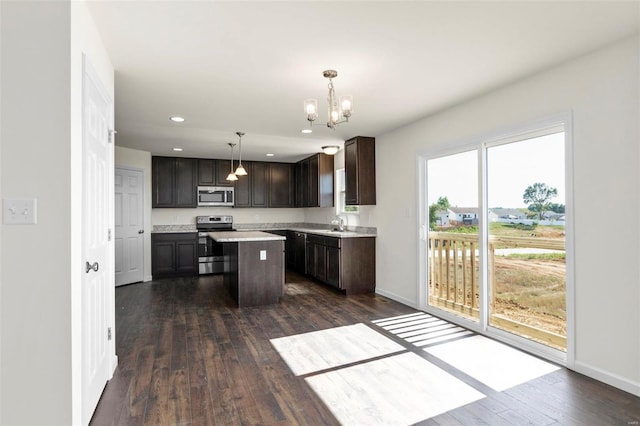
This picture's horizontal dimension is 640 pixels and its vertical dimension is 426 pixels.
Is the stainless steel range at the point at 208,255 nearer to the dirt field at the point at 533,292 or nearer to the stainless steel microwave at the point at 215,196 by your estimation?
the stainless steel microwave at the point at 215,196

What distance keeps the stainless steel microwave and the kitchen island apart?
8.73 feet

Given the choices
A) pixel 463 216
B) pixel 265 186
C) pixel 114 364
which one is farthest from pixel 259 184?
pixel 114 364

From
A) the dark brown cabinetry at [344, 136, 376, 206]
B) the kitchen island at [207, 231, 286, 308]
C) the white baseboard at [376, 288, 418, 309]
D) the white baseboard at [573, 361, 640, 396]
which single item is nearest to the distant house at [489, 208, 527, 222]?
the white baseboard at [573, 361, 640, 396]

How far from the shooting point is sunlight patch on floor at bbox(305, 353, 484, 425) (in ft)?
6.88

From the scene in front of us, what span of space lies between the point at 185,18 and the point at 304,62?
91 cm

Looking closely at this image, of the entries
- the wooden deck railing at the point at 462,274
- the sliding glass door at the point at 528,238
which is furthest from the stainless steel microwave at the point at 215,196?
the sliding glass door at the point at 528,238

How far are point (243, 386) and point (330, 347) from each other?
3.07 ft

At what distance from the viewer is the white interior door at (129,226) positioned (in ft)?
19.0

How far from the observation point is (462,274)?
13.7 ft

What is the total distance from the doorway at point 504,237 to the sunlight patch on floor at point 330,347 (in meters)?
1.12

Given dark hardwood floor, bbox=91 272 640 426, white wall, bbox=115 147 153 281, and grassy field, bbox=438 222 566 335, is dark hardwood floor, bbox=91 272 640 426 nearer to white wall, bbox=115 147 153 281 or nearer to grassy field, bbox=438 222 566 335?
grassy field, bbox=438 222 566 335

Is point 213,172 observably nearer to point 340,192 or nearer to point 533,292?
point 340,192
